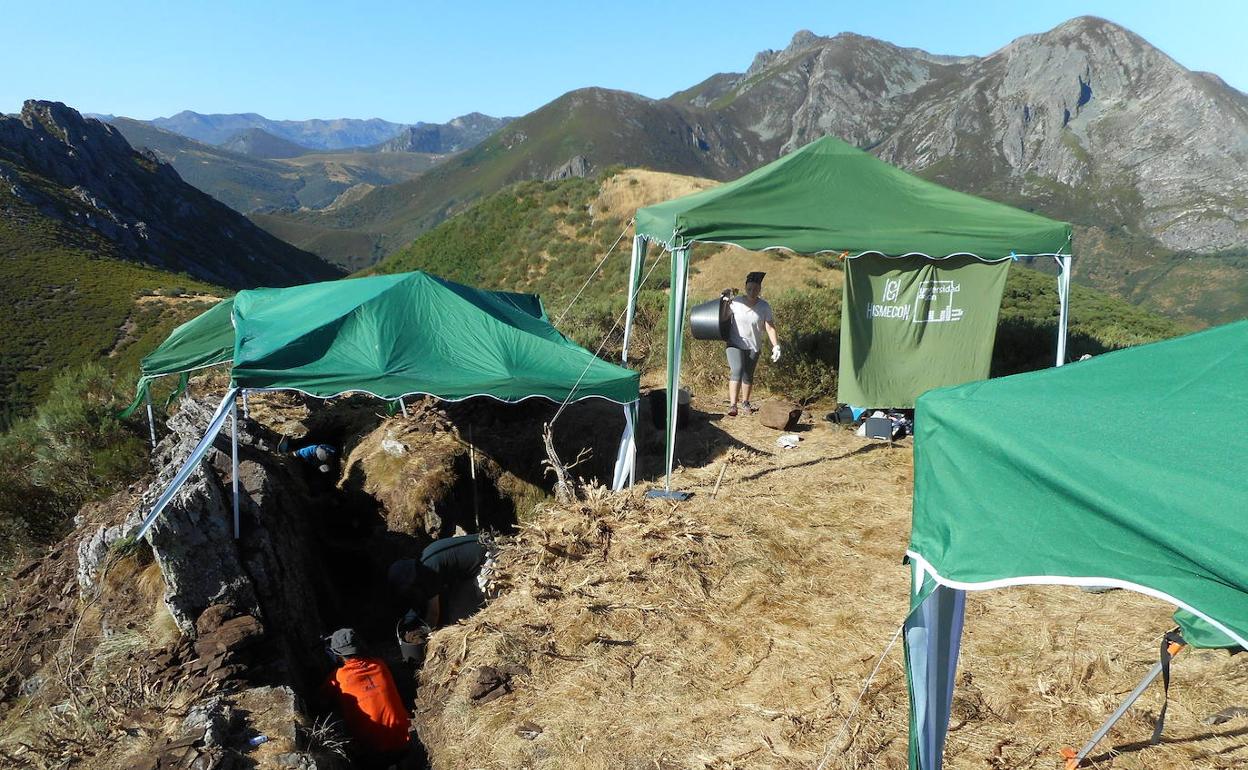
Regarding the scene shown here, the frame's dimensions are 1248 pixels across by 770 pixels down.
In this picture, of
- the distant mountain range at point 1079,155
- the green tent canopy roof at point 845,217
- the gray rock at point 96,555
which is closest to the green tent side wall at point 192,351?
the gray rock at point 96,555

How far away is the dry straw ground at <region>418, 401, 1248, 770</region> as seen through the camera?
3674 mm

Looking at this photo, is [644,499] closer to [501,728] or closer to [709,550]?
[709,550]

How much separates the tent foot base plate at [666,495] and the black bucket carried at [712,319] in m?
2.26

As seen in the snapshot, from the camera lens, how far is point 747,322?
8.34m

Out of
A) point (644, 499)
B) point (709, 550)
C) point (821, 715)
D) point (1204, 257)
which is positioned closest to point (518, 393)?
point (644, 499)

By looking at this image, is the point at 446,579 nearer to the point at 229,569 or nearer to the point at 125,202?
the point at 229,569

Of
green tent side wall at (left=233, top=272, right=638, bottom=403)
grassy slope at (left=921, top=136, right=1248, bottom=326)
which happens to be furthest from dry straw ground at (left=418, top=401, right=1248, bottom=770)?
grassy slope at (left=921, top=136, right=1248, bottom=326)

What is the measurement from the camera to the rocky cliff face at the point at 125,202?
6075 cm

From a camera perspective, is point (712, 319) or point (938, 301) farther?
point (712, 319)

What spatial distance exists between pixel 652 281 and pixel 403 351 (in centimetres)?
1357

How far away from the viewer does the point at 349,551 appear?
678 centimetres

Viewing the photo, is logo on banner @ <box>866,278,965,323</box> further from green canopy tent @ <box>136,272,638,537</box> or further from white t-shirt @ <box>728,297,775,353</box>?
green canopy tent @ <box>136,272,638,537</box>

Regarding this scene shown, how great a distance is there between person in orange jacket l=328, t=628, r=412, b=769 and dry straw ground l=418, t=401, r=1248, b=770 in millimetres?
208

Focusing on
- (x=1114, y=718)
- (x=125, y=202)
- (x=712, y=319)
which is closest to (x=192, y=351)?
(x=712, y=319)
